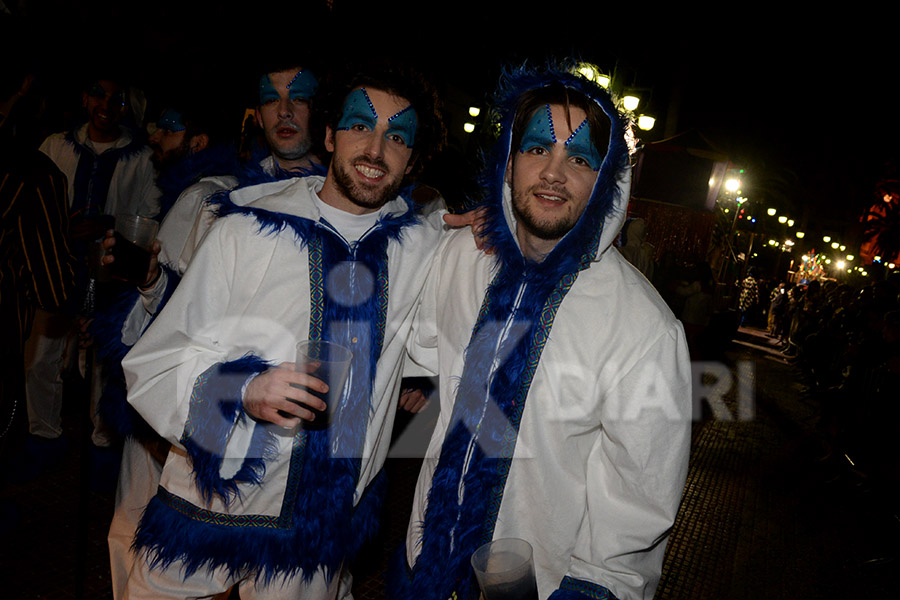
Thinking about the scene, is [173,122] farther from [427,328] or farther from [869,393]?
[869,393]

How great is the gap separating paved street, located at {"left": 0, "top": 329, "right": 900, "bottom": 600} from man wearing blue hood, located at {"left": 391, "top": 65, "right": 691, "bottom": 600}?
63.7 inches

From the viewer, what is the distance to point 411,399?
8.23ft

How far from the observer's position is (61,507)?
11.7 ft

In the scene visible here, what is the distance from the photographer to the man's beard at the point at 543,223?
6.53 feet

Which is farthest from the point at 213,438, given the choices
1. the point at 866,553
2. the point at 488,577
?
Answer: the point at 866,553

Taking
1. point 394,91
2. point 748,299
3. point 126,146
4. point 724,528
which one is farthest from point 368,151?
point 748,299

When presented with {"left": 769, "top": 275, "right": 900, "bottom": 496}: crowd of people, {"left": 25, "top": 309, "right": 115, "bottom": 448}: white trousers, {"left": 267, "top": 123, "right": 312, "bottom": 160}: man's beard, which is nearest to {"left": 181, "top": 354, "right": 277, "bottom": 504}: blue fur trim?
{"left": 267, "top": 123, "right": 312, "bottom": 160}: man's beard

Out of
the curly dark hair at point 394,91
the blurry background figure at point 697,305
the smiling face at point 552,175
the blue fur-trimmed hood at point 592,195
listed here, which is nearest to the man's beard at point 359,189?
the curly dark hair at point 394,91

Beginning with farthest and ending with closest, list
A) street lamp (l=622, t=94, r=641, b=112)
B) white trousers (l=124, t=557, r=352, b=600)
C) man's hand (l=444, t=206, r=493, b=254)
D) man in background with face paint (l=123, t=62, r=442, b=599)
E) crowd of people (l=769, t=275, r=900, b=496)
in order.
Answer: street lamp (l=622, t=94, r=641, b=112) < crowd of people (l=769, t=275, r=900, b=496) < man's hand (l=444, t=206, r=493, b=254) < white trousers (l=124, t=557, r=352, b=600) < man in background with face paint (l=123, t=62, r=442, b=599)

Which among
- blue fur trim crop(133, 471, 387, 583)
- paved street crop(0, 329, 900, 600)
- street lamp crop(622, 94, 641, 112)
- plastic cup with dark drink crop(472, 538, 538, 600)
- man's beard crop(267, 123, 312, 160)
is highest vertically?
street lamp crop(622, 94, 641, 112)

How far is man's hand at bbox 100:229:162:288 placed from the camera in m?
2.16

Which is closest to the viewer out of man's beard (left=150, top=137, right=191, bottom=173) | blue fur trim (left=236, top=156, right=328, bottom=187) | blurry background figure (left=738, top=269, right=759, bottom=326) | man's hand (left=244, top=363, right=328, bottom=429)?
man's hand (left=244, top=363, right=328, bottom=429)

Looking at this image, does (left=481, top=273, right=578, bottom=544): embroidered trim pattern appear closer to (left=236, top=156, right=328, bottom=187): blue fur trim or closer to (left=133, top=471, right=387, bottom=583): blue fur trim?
(left=133, top=471, right=387, bottom=583): blue fur trim

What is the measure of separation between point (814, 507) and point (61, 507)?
6.39 m
